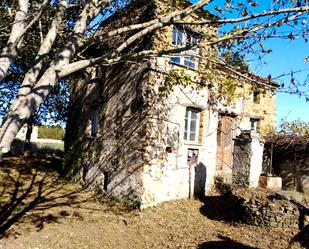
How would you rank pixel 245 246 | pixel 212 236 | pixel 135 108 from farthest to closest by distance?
pixel 135 108, pixel 212 236, pixel 245 246

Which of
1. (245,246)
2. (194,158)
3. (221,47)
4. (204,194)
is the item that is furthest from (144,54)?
(204,194)

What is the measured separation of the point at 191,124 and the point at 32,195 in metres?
6.61

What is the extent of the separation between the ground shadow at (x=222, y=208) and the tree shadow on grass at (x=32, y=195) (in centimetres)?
444

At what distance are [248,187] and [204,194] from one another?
2745 mm

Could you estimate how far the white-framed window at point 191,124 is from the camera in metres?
12.1

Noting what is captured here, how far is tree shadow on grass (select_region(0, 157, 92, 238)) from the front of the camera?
908 cm

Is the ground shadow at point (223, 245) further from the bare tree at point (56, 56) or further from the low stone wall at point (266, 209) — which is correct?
the bare tree at point (56, 56)

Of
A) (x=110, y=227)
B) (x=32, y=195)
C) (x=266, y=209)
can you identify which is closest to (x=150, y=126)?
(x=110, y=227)

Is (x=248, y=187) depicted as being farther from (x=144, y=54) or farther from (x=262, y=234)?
(x=144, y=54)

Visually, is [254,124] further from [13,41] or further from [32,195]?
[13,41]

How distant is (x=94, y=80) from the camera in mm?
13844

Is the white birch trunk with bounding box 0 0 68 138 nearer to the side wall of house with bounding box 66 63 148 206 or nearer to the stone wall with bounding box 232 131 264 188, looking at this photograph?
the side wall of house with bounding box 66 63 148 206

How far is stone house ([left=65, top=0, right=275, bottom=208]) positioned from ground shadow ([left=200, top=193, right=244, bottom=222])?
2.97 feet

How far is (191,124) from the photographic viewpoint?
483 inches
